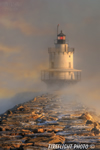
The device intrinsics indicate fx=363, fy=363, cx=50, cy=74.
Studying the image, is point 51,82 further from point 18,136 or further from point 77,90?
point 18,136

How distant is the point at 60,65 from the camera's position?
3234 centimetres

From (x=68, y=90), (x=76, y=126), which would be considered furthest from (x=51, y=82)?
(x=76, y=126)

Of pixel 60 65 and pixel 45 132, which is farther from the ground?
pixel 60 65

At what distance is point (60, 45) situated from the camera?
1262 inches

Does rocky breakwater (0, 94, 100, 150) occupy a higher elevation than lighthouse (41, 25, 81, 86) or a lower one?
lower

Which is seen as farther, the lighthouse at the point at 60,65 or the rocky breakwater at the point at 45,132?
the lighthouse at the point at 60,65

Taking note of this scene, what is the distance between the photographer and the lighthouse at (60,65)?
32.2 m

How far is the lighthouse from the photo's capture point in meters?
32.2

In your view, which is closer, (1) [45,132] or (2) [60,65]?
(1) [45,132]

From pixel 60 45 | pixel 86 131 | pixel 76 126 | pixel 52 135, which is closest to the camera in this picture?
pixel 52 135

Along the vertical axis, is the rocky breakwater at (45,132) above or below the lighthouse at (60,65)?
below

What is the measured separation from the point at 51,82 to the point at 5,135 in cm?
2522

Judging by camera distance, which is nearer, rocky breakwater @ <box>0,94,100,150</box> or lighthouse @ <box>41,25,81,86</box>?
rocky breakwater @ <box>0,94,100,150</box>

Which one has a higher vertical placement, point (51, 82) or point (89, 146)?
point (51, 82)
